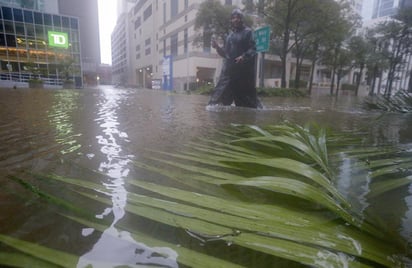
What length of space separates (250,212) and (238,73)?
21.3 feet

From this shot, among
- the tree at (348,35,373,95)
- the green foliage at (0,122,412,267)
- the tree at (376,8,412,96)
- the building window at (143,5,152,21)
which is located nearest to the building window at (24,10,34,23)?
the building window at (143,5,152,21)

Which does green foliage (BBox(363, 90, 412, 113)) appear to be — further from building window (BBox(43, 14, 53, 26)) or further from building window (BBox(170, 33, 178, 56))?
building window (BBox(170, 33, 178, 56))

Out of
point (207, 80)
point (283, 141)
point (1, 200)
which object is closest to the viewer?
point (1, 200)

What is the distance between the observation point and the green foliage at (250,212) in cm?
82

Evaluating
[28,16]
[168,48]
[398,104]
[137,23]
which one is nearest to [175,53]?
[168,48]

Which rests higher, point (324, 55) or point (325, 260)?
point (324, 55)

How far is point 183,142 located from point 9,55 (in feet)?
108

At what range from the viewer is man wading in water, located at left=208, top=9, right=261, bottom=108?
680 cm

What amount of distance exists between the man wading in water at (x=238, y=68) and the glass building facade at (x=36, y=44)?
24006mm

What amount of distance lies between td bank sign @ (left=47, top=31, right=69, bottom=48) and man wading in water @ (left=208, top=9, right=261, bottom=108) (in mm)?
27371

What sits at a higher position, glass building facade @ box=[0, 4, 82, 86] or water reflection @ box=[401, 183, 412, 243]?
glass building facade @ box=[0, 4, 82, 86]

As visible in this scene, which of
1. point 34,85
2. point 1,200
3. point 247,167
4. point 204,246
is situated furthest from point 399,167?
point 34,85

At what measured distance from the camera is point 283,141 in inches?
68.2

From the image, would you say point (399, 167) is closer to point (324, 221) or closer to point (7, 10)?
point (324, 221)
